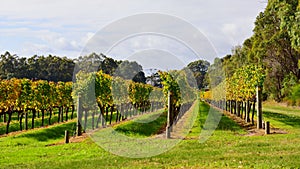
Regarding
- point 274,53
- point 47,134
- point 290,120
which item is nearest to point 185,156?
point 47,134

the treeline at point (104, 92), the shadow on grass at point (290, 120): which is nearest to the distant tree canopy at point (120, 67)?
the treeline at point (104, 92)

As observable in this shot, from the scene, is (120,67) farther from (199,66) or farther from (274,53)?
(274,53)

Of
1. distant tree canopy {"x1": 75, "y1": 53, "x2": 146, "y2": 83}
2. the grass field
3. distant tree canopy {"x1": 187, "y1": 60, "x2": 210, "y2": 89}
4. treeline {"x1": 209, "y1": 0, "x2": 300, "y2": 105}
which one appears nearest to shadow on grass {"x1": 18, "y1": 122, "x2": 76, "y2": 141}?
the grass field

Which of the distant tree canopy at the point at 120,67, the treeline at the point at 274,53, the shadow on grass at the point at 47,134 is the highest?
the treeline at the point at 274,53

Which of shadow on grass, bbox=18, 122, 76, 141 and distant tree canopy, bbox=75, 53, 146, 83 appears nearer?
distant tree canopy, bbox=75, 53, 146, 83

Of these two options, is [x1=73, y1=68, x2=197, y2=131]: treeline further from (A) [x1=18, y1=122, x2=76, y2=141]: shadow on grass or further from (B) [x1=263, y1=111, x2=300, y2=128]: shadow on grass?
(B) [x1=263, y1=111, x2=300, y2=128]: shadow on grass

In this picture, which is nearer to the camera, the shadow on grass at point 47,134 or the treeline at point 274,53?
the shadow on grass at point 47,134

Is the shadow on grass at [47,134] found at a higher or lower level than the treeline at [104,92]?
lower

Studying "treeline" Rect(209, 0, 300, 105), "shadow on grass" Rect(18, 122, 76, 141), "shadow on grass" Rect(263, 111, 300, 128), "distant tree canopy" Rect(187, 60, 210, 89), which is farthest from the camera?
"treeline" Rect(209, 0, 300, 105)

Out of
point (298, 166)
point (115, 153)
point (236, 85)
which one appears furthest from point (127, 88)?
point (298, 166)

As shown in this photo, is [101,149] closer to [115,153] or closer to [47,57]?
[115,153]

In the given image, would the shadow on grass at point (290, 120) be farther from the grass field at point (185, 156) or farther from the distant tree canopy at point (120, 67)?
the grass field at point (185, 156)

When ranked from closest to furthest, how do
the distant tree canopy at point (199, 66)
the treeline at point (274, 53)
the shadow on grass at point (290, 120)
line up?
the distant tree canopy at point (199, 66) < the shadow on grass at point (290, 120) < the treeline at point (274, 53)

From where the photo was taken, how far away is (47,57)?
10238cm
